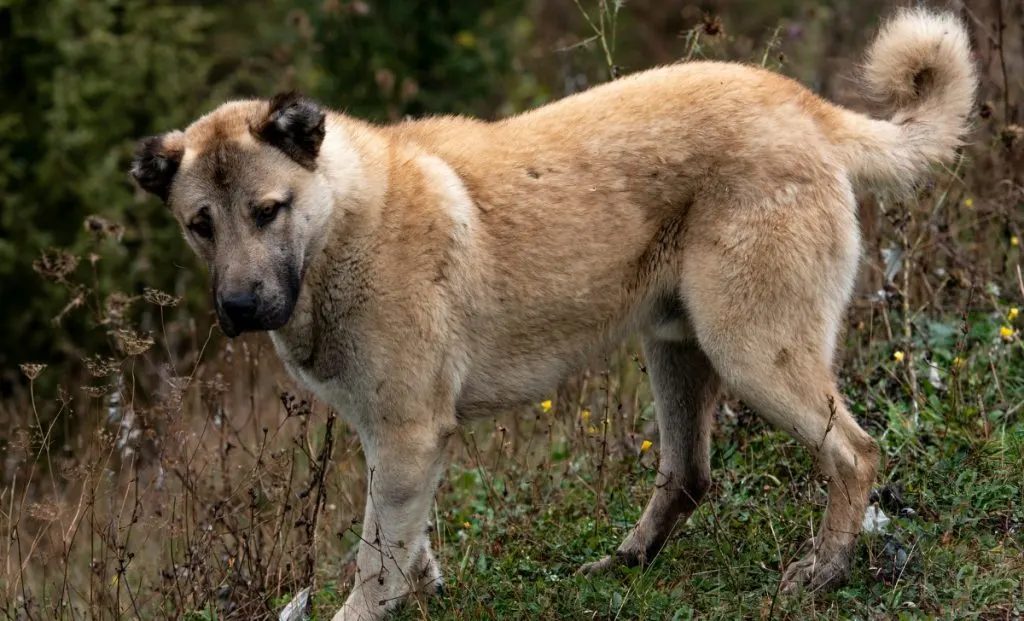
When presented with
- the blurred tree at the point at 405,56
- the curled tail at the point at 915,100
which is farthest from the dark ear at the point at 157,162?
the blurred tree at the point at 405,56

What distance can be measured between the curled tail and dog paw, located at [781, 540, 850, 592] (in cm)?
140

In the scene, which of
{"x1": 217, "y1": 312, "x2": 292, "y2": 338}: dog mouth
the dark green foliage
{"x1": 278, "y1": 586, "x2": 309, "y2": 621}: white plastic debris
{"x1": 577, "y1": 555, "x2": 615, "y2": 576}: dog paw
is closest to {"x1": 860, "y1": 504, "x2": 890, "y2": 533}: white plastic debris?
{"x1": 577, "y1": 555, "x2": 615, "y2": 576}: dog paw

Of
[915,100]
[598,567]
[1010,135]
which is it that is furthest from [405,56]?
[598,567]

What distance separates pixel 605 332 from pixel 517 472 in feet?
4.22

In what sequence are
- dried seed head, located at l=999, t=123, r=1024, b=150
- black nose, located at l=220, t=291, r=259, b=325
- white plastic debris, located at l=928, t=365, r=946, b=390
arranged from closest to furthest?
1. black nose, located at l=220, t=291, r=259, b=325
2. white plastic debris, located at l=928, t=365, r=946, b=390
3. dried seed head, located at l=999, t=123, r=1024, b=150

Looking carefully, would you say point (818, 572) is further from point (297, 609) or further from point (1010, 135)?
point (1010, 135)

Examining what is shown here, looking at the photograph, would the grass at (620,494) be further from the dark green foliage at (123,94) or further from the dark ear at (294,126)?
the dark green foliage at (123,94)

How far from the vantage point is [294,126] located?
424cm

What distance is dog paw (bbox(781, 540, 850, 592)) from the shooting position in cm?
434

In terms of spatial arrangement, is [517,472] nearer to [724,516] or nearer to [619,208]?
[724,516]

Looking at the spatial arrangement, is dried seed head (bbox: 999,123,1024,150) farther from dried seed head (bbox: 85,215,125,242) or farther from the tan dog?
dried seed head (bbox: 85,215,125,242)

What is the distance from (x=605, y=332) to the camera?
15.2 ft

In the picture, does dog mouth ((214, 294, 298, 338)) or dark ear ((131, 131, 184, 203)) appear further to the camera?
dark ear ((131, 131, 184, 203))

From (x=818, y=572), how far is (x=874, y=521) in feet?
1.28
